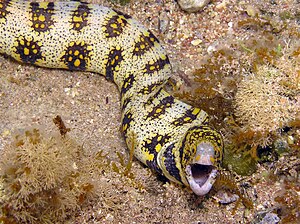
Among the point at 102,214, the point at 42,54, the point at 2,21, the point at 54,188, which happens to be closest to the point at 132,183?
the point at 102,214

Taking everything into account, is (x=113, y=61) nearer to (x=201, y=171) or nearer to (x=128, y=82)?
(x=128, y=82)

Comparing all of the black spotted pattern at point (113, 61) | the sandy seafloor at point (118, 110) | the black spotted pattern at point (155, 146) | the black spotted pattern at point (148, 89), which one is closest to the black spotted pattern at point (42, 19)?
the sandy seafloor at point (118, 110)

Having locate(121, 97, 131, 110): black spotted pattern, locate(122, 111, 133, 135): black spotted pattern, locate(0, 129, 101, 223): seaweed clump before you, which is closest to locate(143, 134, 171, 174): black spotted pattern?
locate(122, 111, 133, 135): black spotted pattern

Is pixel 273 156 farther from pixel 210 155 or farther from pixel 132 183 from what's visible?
pixel 132 183

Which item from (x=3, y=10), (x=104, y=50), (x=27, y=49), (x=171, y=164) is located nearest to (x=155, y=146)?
(x=171, y=164)

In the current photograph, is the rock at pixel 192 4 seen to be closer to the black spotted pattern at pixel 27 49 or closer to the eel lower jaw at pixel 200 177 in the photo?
the black spotted pattern at pixel 27 49

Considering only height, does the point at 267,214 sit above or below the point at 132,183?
above

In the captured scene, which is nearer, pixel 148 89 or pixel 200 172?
pixel 200 172
